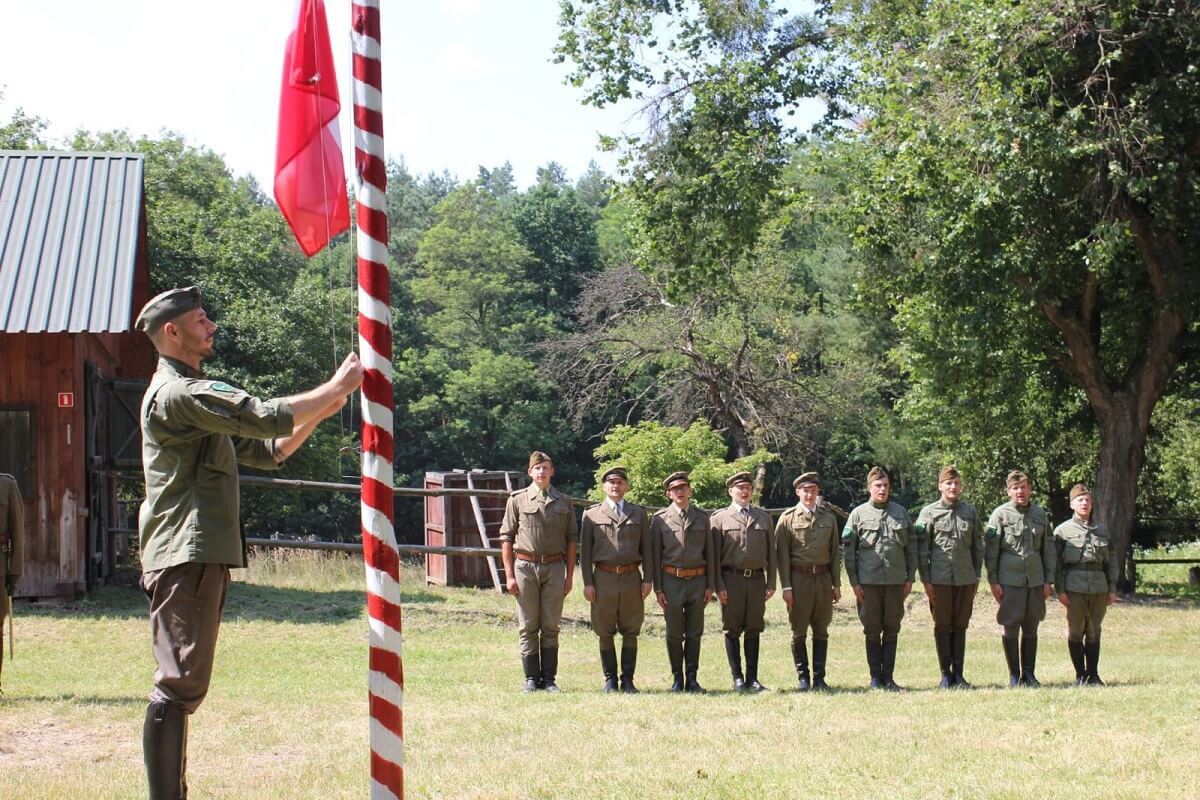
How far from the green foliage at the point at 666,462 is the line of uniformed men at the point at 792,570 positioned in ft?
59.9

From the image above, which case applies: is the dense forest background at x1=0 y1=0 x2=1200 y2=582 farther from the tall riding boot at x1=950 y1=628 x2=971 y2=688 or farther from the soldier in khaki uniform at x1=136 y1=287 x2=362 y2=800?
the tall riding boot at x1=950 y1=628 x2=971 y2=688

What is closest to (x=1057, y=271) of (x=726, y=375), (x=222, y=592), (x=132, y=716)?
(x=132, y=716)

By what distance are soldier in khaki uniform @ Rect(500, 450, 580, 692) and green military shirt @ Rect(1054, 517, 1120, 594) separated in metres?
4.59

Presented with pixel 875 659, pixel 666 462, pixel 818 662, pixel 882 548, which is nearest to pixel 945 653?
pixel 875 659

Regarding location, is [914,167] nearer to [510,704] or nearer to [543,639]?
[543,639]

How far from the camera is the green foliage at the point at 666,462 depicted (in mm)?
31125

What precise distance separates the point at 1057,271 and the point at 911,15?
463cm

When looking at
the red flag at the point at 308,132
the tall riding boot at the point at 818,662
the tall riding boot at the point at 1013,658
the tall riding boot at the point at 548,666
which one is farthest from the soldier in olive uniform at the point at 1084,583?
the red flag at the point at 308,132

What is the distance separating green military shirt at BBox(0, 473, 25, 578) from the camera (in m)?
9.50

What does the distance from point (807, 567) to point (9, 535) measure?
6.67 m

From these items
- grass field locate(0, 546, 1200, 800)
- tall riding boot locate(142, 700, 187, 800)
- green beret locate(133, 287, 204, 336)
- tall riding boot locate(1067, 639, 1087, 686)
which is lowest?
tall riding boot locate(1067, 639, 1087, 686)

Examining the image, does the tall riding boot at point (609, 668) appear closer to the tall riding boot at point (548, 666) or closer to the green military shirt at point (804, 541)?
the tall riding boot at point (548, 666)

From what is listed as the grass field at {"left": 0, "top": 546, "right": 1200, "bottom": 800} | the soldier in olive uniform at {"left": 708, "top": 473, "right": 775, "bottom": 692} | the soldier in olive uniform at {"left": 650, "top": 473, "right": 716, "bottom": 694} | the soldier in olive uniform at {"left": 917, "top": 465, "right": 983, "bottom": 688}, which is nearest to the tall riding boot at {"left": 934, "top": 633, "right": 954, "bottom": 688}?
the soldier in olive uniform at {"left": 917, "top": 465, "right": 983, "bottom": 688}

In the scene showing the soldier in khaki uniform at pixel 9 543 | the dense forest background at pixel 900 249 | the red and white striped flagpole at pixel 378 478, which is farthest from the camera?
the dense forest background at pixel 900 249
